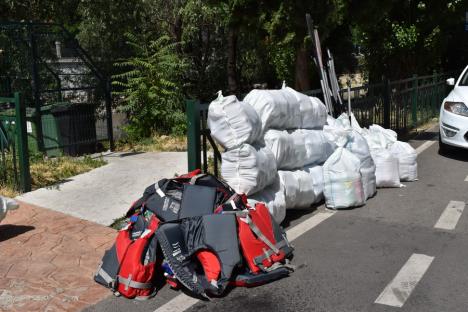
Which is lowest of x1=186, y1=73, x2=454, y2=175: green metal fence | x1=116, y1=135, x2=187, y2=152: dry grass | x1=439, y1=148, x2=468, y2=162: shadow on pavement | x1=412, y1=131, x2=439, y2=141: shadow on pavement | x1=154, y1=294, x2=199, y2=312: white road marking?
x1=154, y1=294, x2=199, y2=312: white road marking

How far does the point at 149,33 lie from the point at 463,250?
39.9 ft

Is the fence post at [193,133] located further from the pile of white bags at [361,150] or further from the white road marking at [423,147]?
the white road marking at [423,147]

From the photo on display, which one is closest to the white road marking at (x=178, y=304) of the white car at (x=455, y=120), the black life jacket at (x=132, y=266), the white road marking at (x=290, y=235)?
the white road marking at (x=290, y=235)

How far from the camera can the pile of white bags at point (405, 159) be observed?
7.61 metres

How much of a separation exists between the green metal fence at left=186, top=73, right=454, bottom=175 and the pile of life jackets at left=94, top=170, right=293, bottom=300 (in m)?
1.24

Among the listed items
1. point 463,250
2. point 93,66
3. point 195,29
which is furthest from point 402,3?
point 463,250

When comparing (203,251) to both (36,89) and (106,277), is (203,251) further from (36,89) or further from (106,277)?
(36,89)

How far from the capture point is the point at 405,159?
25.2ft

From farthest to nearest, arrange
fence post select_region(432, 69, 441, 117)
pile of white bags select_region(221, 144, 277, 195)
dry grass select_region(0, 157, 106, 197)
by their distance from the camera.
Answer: fence post select_region(432, 69, 441, 117) → dry grass select_region(0, 157, 106, 197) → pile of white bags select_region(221, 144, 277, 195)

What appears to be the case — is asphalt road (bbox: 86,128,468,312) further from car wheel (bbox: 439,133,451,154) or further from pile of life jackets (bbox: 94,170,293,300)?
car wheel (bbox: 439,133,451,154)

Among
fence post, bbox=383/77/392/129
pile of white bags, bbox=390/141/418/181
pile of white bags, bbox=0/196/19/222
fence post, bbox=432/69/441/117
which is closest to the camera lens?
pile of white bags, bbox=0/196/19/222

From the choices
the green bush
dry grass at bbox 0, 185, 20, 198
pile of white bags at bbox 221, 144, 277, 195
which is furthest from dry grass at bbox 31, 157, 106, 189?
pile of white bags at bbox 221, 144, 277, 195

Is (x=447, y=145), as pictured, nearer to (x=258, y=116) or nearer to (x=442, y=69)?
(x=258, y=116)

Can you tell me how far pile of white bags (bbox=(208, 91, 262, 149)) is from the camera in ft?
18.1
